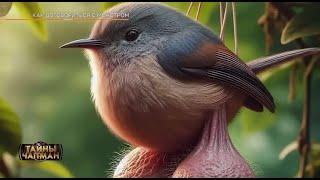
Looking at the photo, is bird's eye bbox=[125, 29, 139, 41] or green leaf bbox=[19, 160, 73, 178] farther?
green leaf bbox=[19, 160, 73, 178]

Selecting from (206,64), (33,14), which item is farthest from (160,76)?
(33,14)

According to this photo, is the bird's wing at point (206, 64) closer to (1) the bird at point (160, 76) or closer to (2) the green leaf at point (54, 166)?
(1) the bird at point (160, 76)

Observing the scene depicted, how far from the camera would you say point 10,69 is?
104 cm

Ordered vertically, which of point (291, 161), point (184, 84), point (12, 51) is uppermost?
point (12, 51)

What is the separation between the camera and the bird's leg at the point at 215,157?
78 cm

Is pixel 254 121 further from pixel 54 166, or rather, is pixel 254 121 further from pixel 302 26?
pixel 54 166

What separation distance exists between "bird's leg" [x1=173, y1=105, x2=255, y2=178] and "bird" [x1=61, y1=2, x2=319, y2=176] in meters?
0.01

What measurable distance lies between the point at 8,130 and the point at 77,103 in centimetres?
15

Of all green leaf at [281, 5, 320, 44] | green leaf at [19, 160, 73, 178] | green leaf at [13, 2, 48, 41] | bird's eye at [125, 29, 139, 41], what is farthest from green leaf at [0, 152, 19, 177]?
green leaf at [281, 5, 320, 44]

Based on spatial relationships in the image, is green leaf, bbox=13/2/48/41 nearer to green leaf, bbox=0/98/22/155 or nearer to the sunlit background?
the sunlit background

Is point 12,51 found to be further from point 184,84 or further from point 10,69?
point 184,84

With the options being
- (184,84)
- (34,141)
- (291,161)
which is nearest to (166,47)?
(184,84)

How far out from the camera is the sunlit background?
39.2 inches

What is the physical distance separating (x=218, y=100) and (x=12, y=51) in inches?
14.9
